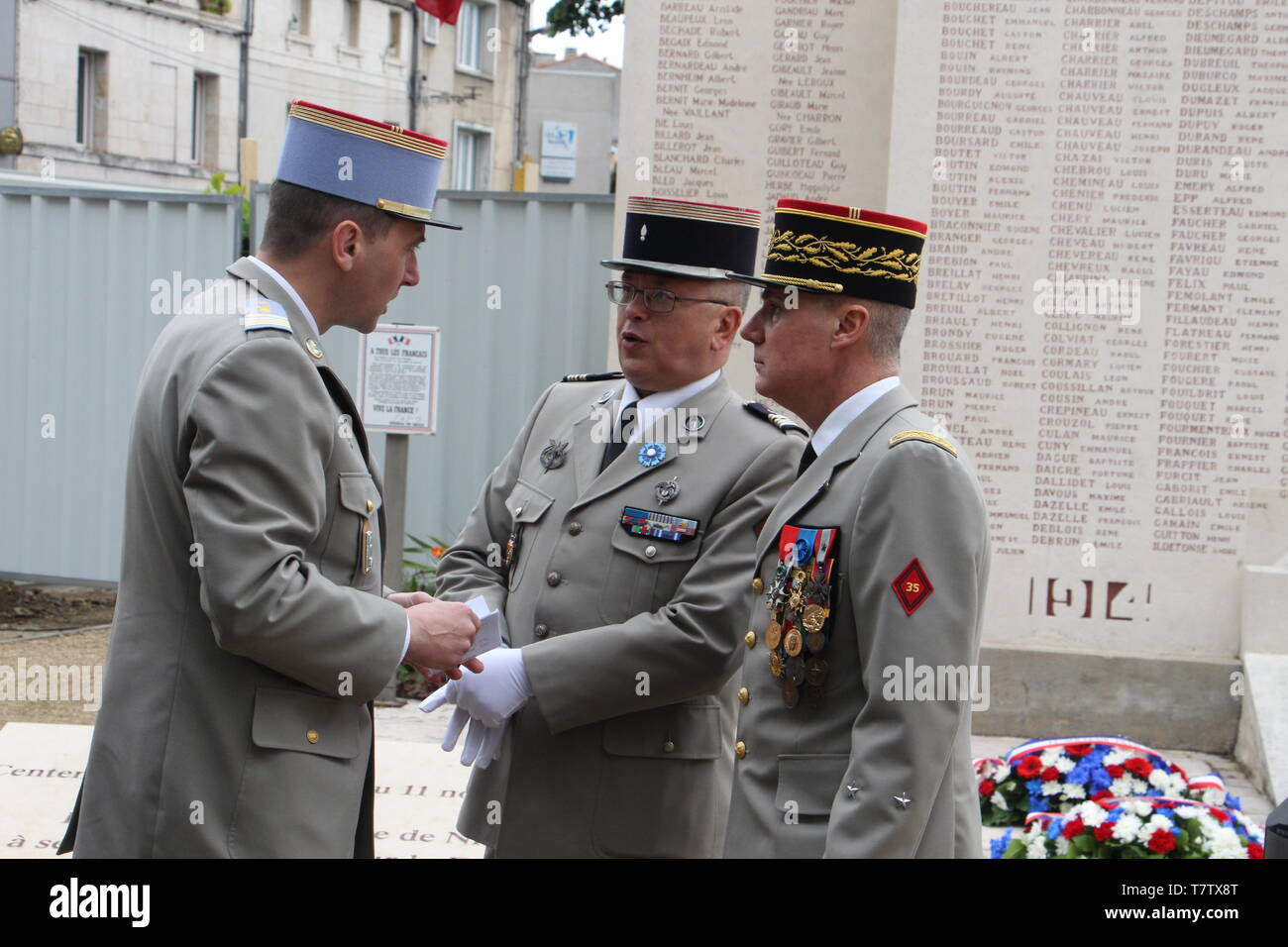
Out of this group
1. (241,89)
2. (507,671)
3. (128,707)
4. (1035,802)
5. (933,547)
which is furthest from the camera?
(241,89)

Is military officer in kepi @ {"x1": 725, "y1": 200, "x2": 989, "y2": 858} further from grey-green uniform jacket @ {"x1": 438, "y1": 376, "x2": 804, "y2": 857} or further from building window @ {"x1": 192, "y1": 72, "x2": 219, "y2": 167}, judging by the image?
building window @ {"x1": 192, "y1": 72, "x2": 219, "y2": 167}

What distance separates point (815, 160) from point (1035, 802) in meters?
3.38

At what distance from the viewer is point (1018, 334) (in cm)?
646

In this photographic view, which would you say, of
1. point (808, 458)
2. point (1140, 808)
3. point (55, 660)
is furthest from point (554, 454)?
point (55, 660)

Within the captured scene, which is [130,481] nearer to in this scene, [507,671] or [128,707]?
[128,707]

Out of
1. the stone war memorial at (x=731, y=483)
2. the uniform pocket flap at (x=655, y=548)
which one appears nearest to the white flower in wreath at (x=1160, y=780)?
the stone war memorial at (x=731, y=483)

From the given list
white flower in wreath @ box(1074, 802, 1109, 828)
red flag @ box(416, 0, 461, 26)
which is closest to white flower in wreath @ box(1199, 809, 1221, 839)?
white flower in wreath @ box(1074, 802, 1109, 828)

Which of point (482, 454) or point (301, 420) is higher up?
point (301, 420)

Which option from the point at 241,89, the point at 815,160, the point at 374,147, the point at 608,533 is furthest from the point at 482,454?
the point at 241,89

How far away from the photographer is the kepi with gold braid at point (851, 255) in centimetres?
252

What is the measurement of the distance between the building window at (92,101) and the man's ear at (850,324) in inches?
1026

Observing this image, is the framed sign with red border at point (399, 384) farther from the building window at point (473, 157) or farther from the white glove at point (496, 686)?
the building window at point (473, 157)

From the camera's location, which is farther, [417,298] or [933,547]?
[417,298]

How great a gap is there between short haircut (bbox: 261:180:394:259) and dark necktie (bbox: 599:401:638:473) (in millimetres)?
884
